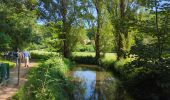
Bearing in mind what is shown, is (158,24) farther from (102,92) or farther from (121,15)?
(121,15)

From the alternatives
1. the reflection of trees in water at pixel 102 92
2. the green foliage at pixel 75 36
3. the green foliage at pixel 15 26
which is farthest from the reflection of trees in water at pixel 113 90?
the green foliage at pixel 75 36

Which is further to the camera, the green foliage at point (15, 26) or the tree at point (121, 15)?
the tree at point (121, 15)

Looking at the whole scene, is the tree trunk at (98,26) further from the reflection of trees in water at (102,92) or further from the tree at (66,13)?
the reflection of trees in water at (102,92)

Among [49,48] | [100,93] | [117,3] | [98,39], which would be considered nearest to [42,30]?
[49,48]

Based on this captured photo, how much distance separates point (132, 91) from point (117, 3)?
16.9 meters

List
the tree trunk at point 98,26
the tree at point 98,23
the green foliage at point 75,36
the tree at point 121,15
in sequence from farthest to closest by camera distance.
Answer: the green foliage at point 75,36
the tree trunk at point 98,26
the tree at point 98,23
the tree at point 121,15

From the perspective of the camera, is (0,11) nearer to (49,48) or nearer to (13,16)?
(13,16)

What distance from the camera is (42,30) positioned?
750 inches

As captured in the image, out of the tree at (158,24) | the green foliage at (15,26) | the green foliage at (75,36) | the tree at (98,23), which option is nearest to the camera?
the green foliage at (15,26)

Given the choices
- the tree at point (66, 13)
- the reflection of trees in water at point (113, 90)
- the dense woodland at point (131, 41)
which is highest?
the tree at point (66, 13)

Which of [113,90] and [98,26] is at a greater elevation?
[98,26]

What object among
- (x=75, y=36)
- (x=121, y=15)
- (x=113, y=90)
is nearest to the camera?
(x=113, y=90)

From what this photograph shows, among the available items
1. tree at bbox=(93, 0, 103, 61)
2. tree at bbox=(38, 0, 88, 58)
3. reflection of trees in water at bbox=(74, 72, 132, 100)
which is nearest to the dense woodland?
reflection of trees in water at bbox=(74, 72, 132, 100)

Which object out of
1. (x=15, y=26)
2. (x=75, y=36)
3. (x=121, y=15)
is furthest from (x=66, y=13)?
(x=15, y=26)
